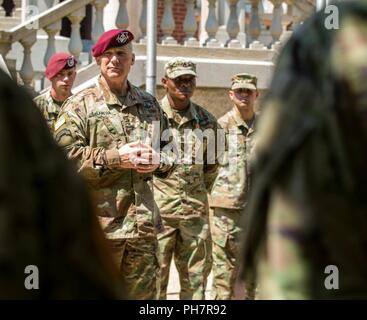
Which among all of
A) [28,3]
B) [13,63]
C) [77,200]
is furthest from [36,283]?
[28,3]

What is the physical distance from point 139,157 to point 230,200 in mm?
2840

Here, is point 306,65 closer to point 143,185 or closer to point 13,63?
point 143,185

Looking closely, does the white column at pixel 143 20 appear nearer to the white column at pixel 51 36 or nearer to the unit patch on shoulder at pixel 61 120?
the white column at pixel 51 36

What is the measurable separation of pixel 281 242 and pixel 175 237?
25.2 ft

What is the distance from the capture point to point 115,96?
8359 mm

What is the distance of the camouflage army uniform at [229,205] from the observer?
34.6ft

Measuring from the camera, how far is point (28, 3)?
1430 centimetres

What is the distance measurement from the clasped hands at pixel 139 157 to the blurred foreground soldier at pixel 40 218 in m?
5.84

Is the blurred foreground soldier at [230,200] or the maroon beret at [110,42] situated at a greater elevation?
the maroon beret at [110,42]

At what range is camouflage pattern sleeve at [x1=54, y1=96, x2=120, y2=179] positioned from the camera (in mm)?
7988

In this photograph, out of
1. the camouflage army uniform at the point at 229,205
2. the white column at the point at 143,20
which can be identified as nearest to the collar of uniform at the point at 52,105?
the camouflage army uniform at the point at 229,205

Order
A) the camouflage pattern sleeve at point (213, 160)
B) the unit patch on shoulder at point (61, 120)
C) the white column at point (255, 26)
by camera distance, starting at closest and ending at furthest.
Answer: the unit patch on shoulder at point (61, 120), the camouflage pattern sleeve at point (213, 160), the white column at point (255, 26)

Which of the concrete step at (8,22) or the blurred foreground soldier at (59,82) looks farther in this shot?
the concrete step at (8,22)

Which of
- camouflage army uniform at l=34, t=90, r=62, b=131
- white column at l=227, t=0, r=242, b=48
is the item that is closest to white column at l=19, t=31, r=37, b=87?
camouflage army uniform at l=34, t=90, r=62, b=131
